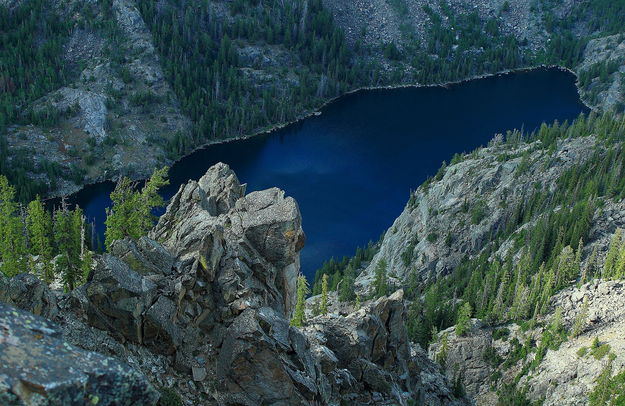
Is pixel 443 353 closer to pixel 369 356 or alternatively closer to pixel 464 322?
pixel 464 322

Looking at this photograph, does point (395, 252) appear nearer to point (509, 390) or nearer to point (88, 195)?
point (509, 390)

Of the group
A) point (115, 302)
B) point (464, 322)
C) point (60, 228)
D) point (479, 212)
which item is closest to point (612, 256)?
point (464, 322)

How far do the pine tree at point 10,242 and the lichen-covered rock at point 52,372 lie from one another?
49.4 m

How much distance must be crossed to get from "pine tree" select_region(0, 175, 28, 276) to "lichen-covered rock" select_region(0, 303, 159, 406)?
49392mm

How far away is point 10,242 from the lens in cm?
6525

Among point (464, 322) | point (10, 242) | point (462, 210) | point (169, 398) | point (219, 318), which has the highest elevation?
point (219, 318)

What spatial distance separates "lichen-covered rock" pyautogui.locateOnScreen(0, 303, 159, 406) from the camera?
→ 709 inches

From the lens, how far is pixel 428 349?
108 m

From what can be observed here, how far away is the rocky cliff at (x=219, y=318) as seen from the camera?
1484 inches

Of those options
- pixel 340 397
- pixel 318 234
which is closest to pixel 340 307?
pixel 318 234

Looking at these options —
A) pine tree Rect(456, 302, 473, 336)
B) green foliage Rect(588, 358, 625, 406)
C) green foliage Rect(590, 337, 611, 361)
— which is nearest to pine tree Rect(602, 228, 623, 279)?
green foliage Rect(590, 337, 611, 361)

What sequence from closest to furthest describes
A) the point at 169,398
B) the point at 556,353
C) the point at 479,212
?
the point at 169,398
the point at 556,353
the point at 479,212

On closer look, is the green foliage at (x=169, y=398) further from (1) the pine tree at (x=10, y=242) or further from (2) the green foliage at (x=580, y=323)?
(2) the green foliage at (x=580, y=323)

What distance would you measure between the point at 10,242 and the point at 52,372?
52726 millimetres
